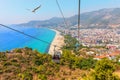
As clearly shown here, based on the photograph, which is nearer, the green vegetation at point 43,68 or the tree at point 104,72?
the tree at point 104,72

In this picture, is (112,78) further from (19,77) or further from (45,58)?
(45,58)

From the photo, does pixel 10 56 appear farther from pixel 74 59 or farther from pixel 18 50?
pixel 74 59

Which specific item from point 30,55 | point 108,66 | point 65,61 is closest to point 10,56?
point 30,55

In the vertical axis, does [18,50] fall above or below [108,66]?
above

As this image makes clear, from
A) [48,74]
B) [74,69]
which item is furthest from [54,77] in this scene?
[74,69]

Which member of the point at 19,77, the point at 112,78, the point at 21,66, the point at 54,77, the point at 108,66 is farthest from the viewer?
the point at 21,66

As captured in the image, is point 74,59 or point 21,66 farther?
point 74,59

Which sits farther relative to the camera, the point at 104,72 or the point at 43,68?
the point at 43,68

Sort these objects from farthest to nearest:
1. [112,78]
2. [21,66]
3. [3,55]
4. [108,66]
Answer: [3,55]
[21,66]
[108,66]
[112,78]

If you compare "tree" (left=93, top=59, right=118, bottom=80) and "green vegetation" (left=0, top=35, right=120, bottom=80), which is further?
"green vegetation" (left=0, top=35, right=120, bottom=80)
